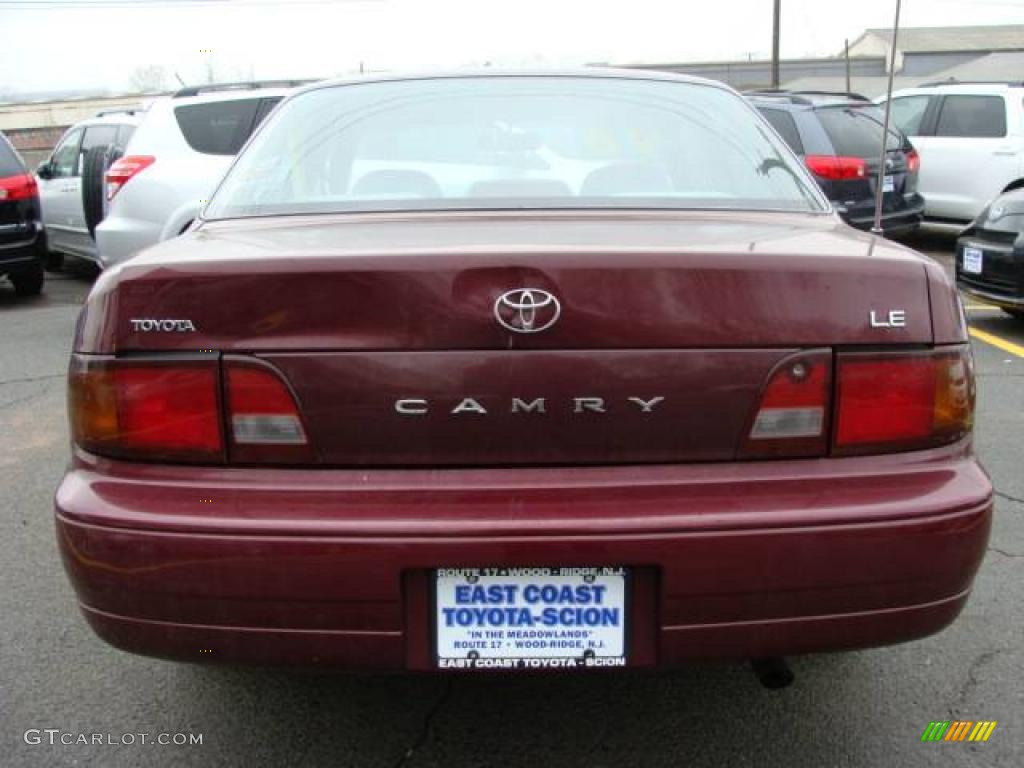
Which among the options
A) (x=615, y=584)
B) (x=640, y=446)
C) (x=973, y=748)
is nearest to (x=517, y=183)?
(x=640, y=446)

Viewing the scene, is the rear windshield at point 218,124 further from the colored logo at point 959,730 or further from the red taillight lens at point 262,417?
the colored logo at point 959,730

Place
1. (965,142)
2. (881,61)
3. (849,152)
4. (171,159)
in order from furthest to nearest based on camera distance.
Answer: (881,61) → (965,142) → (849,152) → (171,159)

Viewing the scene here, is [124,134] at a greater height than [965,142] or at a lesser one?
greater

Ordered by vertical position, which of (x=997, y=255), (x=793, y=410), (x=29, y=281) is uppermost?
(x=793, y=410)

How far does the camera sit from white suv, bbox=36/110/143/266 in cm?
958

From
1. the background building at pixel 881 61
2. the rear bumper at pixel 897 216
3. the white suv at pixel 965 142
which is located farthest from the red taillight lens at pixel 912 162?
the background building at pixel 881 61

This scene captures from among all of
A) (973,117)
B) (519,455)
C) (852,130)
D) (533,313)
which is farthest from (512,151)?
(973,117)

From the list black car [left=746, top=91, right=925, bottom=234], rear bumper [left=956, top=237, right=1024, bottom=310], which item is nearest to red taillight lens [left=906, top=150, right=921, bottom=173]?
black car [left=746, top=91, right=925, bottom=234]

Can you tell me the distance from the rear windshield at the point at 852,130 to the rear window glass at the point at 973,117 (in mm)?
1734

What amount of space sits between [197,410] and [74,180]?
8.94m

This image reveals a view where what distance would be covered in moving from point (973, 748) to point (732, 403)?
1.09 m

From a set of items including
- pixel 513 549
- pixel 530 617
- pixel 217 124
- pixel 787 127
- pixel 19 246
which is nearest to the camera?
pixel 513 549

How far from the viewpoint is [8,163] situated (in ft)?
28.6

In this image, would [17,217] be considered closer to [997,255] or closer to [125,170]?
[125,170]
